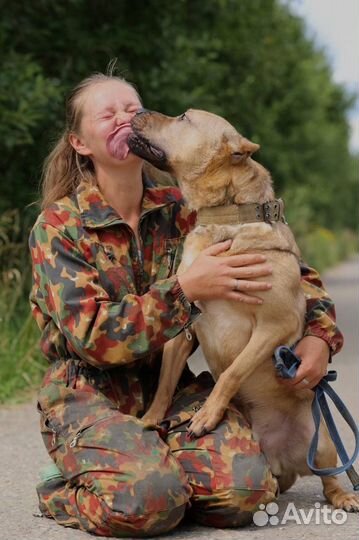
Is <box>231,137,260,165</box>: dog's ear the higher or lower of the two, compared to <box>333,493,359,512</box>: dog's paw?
higher

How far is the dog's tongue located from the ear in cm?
17

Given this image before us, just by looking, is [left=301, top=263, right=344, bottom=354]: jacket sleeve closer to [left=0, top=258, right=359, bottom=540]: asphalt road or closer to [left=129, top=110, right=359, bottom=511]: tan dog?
[left=129, top=110, right=359, bottom=511]: tan dog

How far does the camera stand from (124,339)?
12.2 feet

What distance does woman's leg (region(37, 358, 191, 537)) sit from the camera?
11.7 feet

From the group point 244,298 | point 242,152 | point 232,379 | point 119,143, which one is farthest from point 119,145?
point 232,379

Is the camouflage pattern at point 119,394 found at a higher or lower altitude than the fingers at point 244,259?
lower

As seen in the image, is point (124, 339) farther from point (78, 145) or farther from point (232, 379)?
point (78, 145)

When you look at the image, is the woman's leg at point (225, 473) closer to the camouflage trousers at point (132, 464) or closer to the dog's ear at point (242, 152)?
the camouflage trousers at point (132, 464)

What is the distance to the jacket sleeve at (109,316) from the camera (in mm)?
3711

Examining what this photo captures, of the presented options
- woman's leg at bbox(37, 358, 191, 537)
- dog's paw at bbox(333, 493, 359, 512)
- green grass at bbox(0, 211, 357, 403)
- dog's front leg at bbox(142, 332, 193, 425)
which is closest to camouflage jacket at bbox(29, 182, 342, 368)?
dog's front leg at bbox(142, 332, 193, 425)

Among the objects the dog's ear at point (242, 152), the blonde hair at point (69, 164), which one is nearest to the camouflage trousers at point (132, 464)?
the blonde hair at point (69, 164)

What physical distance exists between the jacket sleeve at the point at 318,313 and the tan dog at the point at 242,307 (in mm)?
99

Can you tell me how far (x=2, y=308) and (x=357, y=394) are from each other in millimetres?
2936

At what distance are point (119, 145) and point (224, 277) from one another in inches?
32.7
